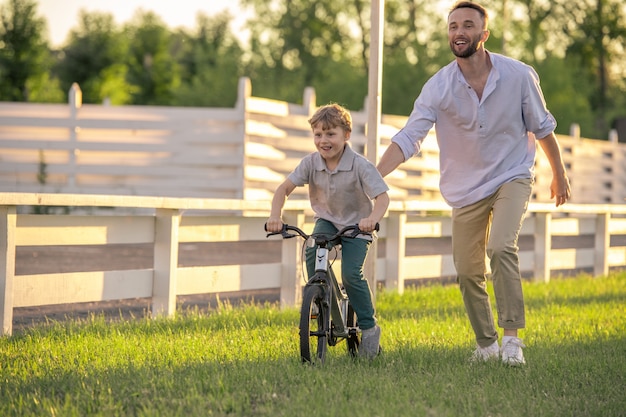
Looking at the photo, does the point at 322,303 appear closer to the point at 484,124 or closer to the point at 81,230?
the point at 484,124

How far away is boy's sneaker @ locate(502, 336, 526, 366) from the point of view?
6023 millimetres

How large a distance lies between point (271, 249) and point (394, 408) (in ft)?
35.5

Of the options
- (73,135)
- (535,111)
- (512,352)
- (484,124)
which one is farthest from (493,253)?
(73,135)

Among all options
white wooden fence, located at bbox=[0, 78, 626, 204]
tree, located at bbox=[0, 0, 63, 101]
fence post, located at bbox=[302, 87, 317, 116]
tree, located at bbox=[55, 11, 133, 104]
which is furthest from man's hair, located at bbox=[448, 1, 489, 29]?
tree, located at bbox=[55, 11, 133, 104]

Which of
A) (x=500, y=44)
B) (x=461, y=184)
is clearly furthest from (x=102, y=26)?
(x=461, y=184)

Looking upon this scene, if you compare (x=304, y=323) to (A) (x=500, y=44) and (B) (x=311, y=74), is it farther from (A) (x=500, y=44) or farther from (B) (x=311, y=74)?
(B) (x=311, y=74)

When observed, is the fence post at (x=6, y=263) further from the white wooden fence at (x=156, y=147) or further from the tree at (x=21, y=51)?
the tree at (x=21, y=51)

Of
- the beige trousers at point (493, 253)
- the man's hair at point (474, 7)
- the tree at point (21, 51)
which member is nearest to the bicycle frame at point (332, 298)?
the beige trousers at point (493, 253)

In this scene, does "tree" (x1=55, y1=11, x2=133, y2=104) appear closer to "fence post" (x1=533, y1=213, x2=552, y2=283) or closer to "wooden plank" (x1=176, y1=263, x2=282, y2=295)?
"fence post" (x1=533, y1=213, x2=552, y2=283)

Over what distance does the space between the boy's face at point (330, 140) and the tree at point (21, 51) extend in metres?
28.4

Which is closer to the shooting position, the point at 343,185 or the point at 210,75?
the point at 343,185

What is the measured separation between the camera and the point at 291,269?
8789mm

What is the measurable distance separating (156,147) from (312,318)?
436 inches

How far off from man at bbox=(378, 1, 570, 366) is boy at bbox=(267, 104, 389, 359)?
0.21 metres
